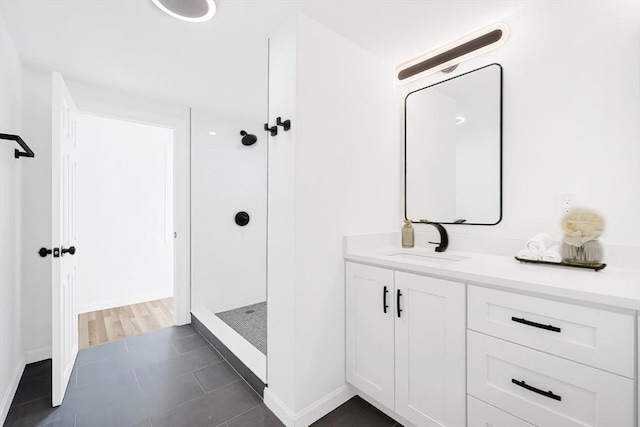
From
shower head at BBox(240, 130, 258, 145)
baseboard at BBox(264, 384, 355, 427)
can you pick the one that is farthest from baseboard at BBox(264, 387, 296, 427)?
shower head at BBox(240, 130, 258, 145)

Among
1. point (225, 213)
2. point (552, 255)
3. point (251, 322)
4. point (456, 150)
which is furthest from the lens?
point (225, 213)

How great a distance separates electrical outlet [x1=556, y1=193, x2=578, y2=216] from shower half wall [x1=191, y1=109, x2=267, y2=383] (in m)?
2.50

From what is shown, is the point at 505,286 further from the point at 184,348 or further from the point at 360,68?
the point at 184,348

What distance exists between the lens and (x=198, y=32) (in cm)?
176

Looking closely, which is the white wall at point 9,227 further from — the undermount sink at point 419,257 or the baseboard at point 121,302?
the undermount sink at point 419,257

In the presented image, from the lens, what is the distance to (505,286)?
3.76 ft

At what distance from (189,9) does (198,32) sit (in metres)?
0.21

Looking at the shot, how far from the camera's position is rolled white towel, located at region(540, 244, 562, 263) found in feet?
4.39

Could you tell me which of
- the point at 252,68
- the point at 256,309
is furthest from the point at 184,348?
the point at 252,68

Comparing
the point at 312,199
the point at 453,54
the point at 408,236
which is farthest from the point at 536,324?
the point at 453,54

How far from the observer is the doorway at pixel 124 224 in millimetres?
3445

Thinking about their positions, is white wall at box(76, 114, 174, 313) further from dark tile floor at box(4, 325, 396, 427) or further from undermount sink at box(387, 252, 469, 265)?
undermount sink at box(387, 252, 469, 265)

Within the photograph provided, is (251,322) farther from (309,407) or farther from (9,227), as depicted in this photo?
(9,227)

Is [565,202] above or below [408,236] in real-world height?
above
